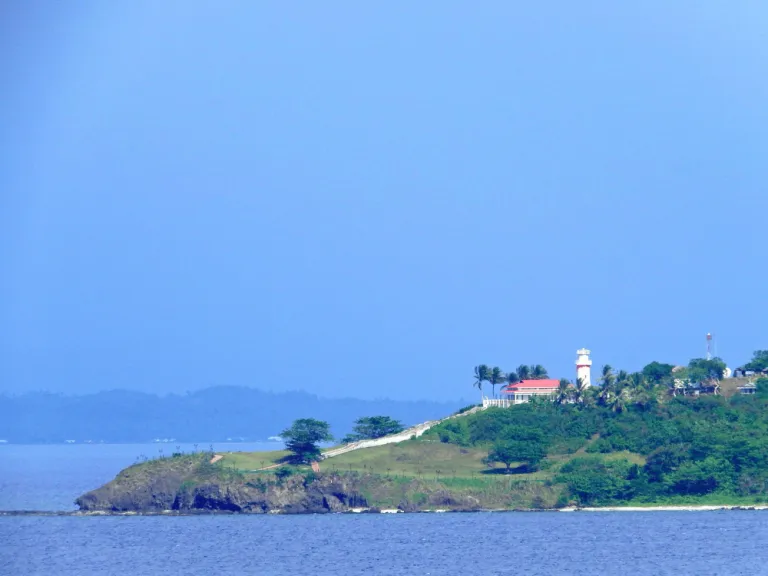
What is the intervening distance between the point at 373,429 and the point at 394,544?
54328 millimetres

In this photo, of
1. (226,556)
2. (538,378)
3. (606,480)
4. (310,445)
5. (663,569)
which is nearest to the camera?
(663,569)

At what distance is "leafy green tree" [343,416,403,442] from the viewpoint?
524 feet

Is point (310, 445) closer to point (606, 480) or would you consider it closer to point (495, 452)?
point (495, 452)

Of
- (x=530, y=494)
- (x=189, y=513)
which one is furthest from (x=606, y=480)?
(x=189, y=513)

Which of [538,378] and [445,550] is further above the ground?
[538,378]

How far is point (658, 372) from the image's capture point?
539ft

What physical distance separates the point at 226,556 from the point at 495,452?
4624 centimetres

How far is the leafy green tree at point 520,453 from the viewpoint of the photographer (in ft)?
454

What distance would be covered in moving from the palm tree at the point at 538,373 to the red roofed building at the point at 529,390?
4.67 meters

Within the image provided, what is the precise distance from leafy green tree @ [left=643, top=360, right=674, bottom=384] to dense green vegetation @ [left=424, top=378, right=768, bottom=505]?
830 mm

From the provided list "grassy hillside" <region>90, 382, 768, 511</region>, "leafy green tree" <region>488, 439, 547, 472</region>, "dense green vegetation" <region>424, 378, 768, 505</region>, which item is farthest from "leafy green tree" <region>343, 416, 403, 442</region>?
"leafy green tree" <region>488, 439, 547, 472</region>

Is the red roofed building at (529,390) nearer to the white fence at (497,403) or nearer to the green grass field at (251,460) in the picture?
the white fence at (497,403)

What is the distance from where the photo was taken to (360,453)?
148750 mm

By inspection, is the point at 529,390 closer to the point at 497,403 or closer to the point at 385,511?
the point at 497,403
